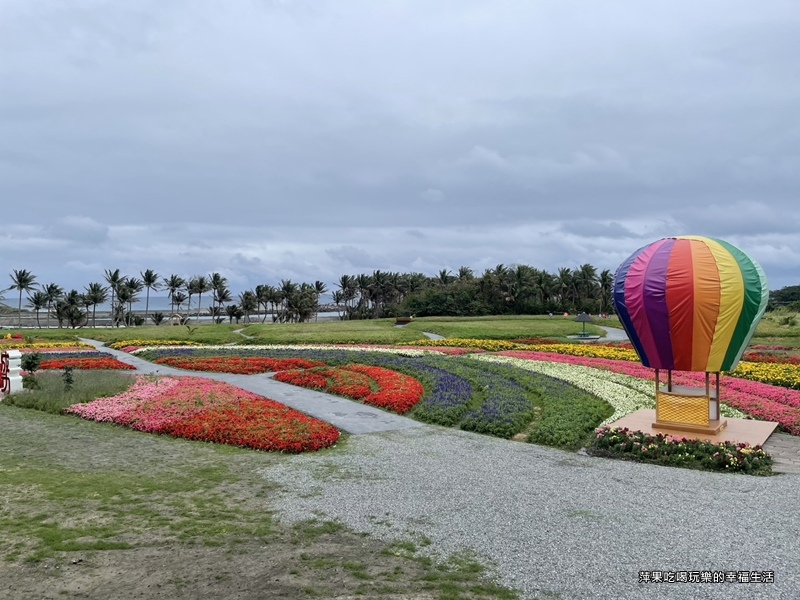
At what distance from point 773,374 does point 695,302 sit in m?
11.5

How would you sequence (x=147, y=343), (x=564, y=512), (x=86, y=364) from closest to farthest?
(x=564, y=512)
(x=86, y=364)
(x=147, y=343)

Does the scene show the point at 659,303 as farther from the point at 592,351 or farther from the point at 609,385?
the point at 592,351

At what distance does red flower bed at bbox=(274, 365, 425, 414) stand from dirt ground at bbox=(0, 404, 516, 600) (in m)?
6.76

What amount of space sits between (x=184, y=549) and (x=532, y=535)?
424 cm

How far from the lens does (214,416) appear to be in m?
15.1

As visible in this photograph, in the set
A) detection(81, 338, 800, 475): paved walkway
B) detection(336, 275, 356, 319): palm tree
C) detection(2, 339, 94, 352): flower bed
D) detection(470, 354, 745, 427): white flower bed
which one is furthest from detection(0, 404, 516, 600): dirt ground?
detection(336, 275, 356, 319): palm tree

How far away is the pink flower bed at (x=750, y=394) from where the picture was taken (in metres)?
15.1

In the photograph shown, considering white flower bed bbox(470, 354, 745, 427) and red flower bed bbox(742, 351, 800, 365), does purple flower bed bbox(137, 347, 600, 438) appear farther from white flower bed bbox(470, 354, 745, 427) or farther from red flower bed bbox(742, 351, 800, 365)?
red flower bed bbox(742, 351, 800, 365)

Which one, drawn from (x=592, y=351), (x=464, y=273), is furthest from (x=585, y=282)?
(x=592, y=351)

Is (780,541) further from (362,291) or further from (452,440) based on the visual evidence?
(362,291)

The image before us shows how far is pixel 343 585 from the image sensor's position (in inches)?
241

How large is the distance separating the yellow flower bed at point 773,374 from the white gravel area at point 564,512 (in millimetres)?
11362

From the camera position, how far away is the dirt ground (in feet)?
19.8

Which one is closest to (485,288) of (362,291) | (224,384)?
(362,291)
